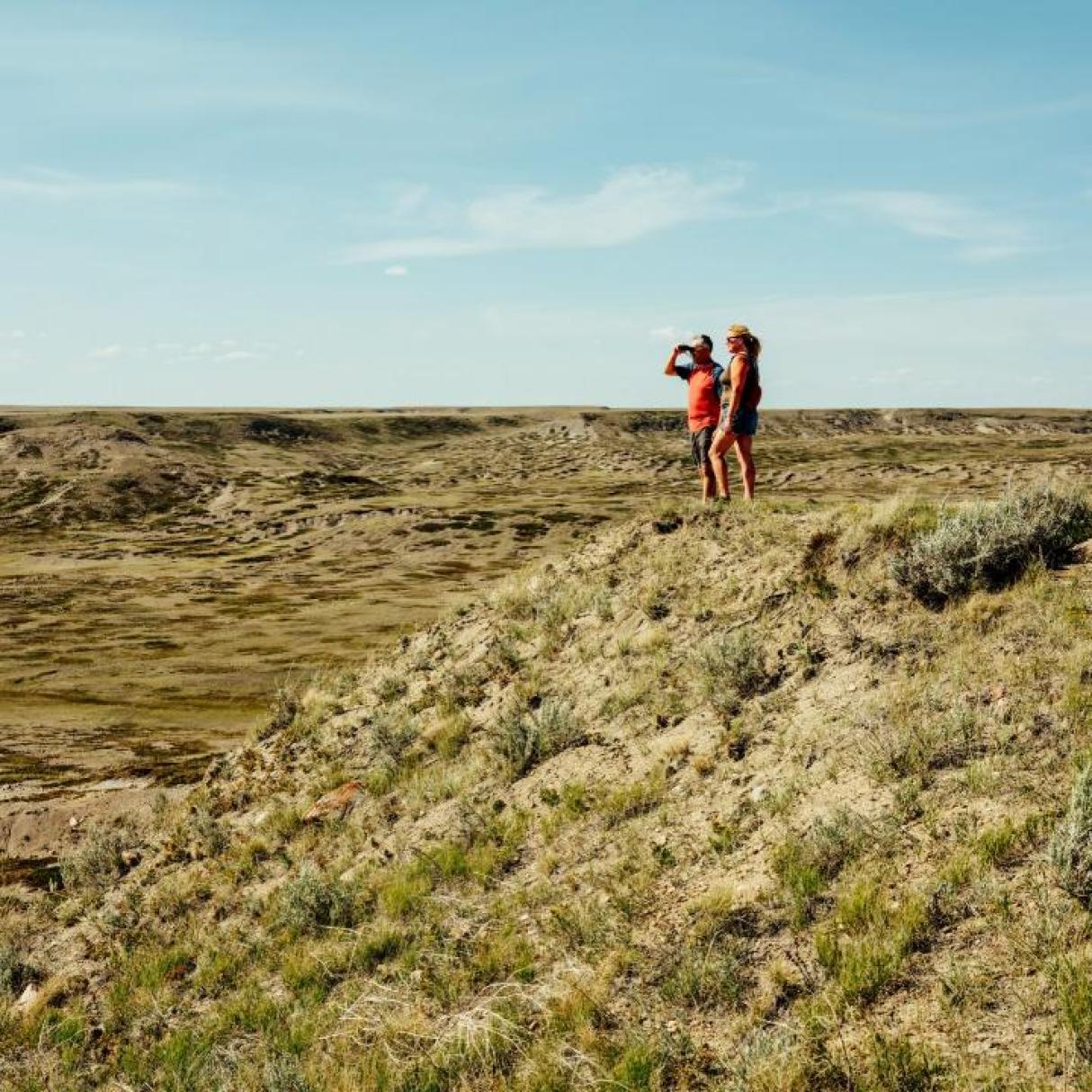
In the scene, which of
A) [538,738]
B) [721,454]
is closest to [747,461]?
[721,454]

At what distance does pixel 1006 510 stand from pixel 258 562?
6022 centimetres

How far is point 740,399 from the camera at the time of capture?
12.0 metres

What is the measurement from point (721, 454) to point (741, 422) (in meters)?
0.63

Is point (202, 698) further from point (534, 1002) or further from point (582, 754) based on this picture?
point (534, 1002)

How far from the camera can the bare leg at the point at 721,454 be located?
40.1 feet

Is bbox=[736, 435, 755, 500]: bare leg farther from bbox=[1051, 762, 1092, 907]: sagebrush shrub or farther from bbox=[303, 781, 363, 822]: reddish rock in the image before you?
bbox=[1051, 762, 1092, 907]: sagebrush shrub

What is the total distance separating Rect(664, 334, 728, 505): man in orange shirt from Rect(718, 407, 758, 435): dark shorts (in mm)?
497

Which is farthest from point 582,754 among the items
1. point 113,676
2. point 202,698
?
point 113,676

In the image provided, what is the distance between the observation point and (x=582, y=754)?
30.7 ft

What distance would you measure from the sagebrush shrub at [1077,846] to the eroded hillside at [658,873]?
0.12m

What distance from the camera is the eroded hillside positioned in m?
5.10

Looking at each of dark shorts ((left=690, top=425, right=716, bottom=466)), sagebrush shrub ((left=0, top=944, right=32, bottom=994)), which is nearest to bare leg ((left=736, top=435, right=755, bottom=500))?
dark shorts ((left=690, top=425, right=716, bottom=466))

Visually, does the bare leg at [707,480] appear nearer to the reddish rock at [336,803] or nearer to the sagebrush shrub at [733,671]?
the sagebrush shrub at [733,671]

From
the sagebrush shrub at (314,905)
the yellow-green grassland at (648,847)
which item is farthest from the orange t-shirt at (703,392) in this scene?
the sagebrush shrub at (314,905)
